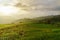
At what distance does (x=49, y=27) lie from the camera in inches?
89.4

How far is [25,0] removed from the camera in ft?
7.71

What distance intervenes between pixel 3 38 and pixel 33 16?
0.56 meters

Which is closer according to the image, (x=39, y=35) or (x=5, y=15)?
(x=39, y=35)

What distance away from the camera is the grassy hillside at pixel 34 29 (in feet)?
7.23

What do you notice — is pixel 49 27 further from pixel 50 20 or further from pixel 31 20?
pixel 31 20

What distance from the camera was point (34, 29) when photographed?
2.26 metres

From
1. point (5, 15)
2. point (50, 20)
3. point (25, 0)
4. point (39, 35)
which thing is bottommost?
point (39, 35)

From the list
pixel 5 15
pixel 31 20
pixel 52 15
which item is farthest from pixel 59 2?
pixel 5 15

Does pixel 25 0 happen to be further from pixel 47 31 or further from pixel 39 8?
pixel 47 31

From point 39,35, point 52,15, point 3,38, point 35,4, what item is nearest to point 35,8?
point 35,4

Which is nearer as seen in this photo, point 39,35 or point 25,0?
point 39,35

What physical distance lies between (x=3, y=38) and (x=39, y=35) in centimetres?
53

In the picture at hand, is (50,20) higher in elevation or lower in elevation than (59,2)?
lower

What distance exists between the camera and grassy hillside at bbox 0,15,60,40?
2203mm
